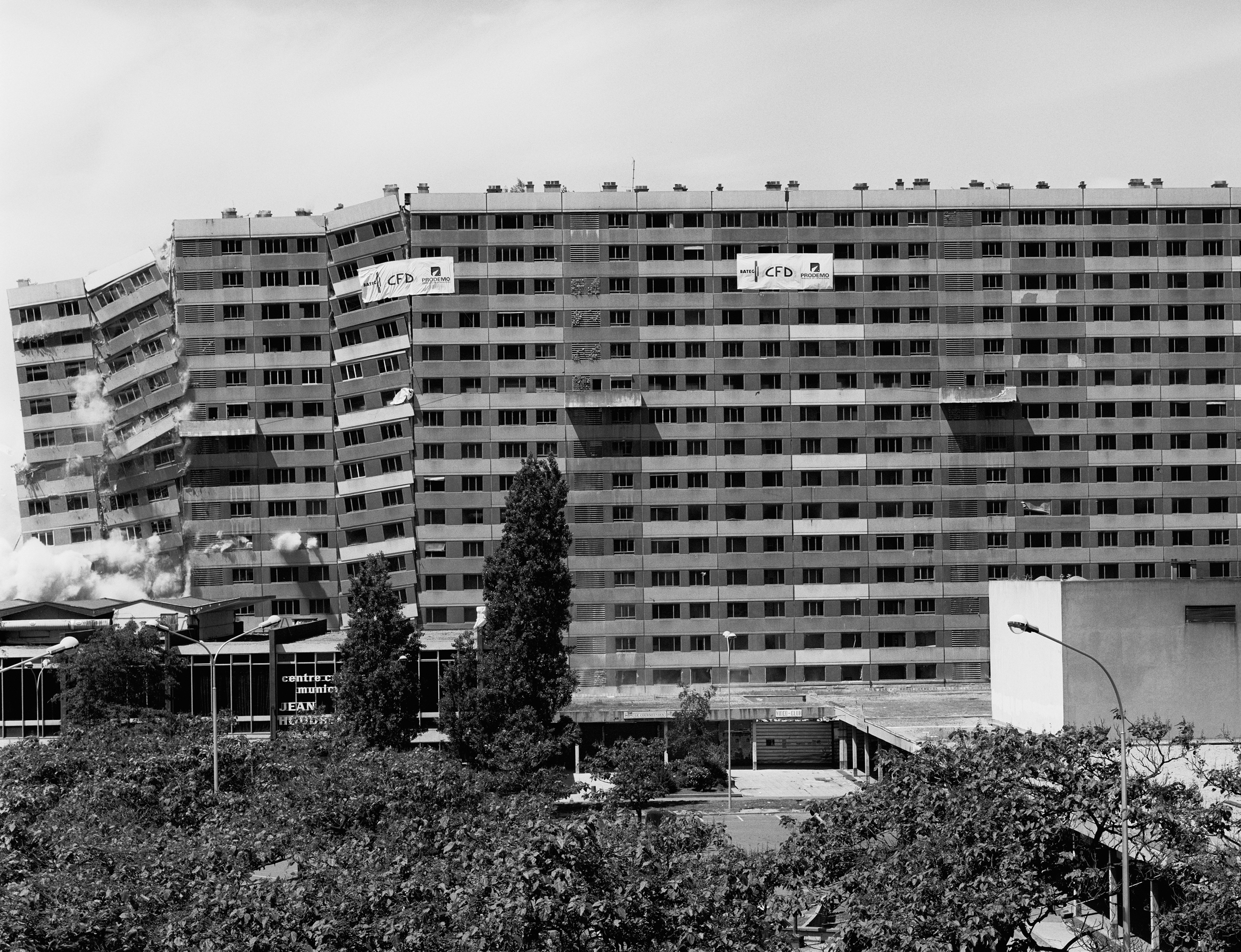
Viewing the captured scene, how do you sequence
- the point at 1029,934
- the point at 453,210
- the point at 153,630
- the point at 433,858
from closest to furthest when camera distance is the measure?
1. the point at 1029,934
2. the point at 433,858
3. the point at 153,630
4. the point at 453,210

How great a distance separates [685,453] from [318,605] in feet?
110

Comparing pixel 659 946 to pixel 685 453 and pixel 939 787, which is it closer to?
pixel 939 787

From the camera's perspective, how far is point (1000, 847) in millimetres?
32719

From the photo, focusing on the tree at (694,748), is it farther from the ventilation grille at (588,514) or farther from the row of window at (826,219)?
the row of window at (826,219)

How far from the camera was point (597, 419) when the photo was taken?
112 metres

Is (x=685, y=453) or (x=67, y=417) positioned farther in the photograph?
(x=67, y=417)

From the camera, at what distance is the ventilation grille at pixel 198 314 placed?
11256 cm

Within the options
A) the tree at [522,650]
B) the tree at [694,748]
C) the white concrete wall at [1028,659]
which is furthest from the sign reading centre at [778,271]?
the white concrete wall at [1028,659]

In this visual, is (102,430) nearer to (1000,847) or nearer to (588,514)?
(588,514)

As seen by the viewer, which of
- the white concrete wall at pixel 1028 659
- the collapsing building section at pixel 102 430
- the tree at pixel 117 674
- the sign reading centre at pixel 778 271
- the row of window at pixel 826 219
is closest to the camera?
the white concrete wall at pixel 1028 659

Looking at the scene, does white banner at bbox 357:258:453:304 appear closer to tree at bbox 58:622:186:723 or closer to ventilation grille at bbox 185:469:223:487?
ventilation grille at bbox 185:469:223:487

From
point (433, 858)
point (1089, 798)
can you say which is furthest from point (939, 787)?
point (433, 858)

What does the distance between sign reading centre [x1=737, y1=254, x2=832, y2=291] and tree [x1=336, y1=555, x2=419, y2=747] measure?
4431cm

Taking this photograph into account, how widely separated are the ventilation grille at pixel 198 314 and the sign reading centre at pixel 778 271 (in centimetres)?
4377
